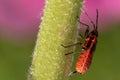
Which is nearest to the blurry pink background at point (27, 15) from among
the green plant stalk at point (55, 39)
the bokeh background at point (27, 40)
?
the bokeh background at point (27, 40)

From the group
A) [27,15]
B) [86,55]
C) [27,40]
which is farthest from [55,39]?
[27,40]

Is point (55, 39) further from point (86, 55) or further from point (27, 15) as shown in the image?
point (27, 15)

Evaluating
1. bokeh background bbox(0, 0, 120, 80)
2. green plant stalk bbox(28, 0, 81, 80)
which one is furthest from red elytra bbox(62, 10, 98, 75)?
bokeh background bbox(0, 0, 120, 80)

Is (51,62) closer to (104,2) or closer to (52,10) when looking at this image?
(52,10)

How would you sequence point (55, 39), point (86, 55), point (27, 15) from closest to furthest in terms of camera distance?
point (55, 39)
point (86, 55)
point (27, 15)

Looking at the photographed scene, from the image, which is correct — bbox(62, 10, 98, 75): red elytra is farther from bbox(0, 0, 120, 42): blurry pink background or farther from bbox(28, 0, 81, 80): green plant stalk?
bbox(0, 0, 120, 42): blurry pink background
